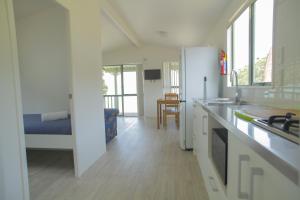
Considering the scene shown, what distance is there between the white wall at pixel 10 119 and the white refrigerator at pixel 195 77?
2.21 metres

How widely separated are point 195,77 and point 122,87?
427 centimetres

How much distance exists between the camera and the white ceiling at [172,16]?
9.59 ft

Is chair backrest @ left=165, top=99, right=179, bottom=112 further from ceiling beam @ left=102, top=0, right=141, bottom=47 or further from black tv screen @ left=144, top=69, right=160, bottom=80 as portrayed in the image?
ceiling beam @ left=102, top=0, right=141, bottom=47

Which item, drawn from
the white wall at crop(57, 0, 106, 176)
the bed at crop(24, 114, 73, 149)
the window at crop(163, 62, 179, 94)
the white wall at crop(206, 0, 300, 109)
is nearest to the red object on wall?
the white wall at crop(206, 0, 300, 109)

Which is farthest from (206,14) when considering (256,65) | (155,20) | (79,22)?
(79,22)

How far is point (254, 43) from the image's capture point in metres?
2.00

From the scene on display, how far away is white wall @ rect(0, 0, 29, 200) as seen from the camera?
129 centimetres

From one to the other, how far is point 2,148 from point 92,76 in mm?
1585

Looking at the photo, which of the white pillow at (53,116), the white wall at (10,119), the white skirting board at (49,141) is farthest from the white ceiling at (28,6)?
the white skirting board at (49,141)

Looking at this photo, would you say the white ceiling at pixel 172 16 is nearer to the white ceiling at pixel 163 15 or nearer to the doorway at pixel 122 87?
the white ceiling at pixel 163 15

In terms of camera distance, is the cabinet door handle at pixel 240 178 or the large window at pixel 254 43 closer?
the cabinet door handle at pixel 240 178

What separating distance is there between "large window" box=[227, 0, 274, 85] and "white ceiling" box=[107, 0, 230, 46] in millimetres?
614

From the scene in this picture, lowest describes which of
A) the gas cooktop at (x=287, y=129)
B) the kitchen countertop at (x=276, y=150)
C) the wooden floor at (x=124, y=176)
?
the wooden floor at (x=124, y=176)

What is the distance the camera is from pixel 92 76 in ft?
8.83
